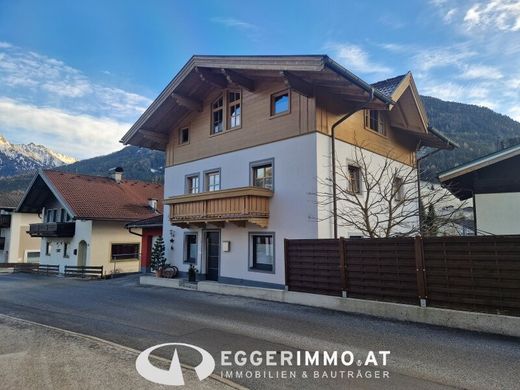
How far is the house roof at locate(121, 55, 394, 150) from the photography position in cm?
1042

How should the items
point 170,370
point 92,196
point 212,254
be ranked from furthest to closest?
point 92,196 → point 212,254 → point 170,370

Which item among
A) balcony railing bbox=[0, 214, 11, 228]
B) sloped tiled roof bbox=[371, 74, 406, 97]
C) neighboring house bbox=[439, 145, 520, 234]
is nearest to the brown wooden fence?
neighboring house bbox=[439, 145, 520, 234]

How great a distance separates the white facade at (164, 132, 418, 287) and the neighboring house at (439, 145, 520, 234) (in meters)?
3.65

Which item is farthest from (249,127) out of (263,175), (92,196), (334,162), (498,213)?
(92,196)

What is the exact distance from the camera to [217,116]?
15195mm

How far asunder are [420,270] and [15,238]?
37.6m

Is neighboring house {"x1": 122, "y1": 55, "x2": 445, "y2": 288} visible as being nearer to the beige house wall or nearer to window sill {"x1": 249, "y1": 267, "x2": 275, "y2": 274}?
window sill {"x1": 249, "y1": 267, "x2": 275, "y2": 274}

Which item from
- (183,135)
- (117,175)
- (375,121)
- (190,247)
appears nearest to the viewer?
(375,121)

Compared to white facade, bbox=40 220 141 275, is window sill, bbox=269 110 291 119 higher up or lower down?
higher up

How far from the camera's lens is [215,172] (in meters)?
14.7

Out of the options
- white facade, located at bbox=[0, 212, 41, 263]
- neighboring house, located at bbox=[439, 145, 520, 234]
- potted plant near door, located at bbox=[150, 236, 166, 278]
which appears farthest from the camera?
white facade, located at bbox=[0, 212, 41, 263]

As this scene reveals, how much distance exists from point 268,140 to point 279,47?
4597 mm

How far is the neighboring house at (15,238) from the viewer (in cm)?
3375

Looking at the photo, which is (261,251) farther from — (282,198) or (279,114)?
(279,114)
